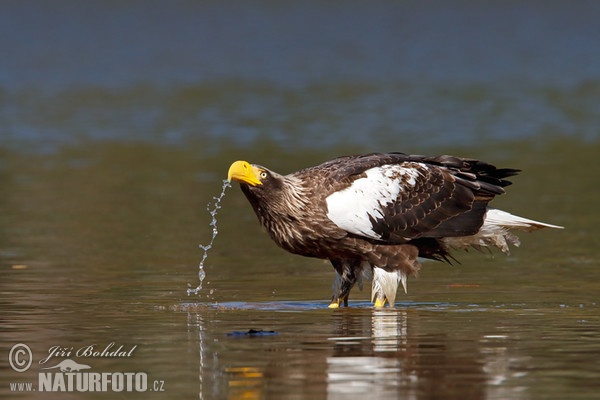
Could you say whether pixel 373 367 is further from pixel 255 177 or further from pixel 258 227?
pixel 258 227

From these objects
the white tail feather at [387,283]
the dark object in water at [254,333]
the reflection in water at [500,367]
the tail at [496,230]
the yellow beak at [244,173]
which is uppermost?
the yellow beak at [244,173]

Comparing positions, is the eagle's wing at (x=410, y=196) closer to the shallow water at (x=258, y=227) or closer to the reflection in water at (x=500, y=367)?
the shallow water at (x=258, y=227)

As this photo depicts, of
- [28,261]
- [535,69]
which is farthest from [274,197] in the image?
[535,69]

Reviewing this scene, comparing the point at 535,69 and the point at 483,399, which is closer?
the point at 483,399

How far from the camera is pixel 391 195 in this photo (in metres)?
13.4

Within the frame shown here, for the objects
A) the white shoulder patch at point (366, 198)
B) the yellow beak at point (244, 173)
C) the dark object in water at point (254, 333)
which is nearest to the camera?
the dark object in water at point (254, 333)

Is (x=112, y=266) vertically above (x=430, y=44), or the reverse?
(x=430, y=44)

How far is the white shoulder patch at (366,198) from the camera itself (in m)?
13.0

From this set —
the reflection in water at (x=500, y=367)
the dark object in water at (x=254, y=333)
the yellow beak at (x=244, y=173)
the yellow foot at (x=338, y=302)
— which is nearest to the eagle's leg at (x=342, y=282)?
the yellow foot at (x=338, y=302)

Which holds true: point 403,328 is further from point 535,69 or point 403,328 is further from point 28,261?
point 535,69

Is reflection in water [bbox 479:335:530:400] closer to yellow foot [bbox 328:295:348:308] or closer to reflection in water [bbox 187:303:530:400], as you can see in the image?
reflection in water [bbox 187:303:530:400]

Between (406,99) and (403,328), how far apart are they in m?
26.0

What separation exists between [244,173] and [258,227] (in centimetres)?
515

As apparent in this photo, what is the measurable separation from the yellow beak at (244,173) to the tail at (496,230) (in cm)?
181
